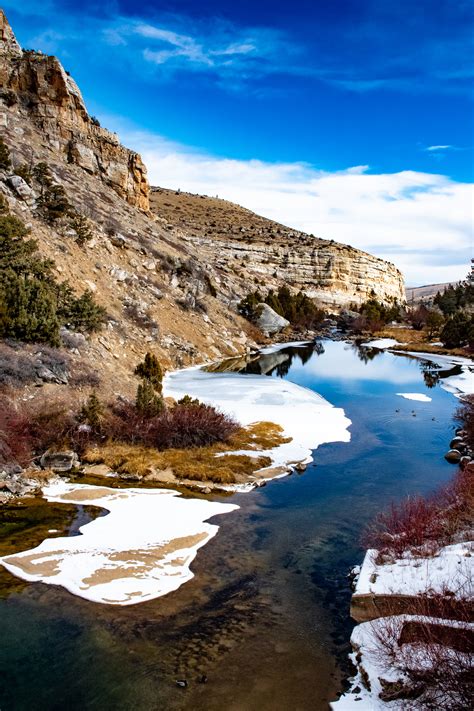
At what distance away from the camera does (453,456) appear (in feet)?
67.4

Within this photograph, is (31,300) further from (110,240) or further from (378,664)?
(110,240)

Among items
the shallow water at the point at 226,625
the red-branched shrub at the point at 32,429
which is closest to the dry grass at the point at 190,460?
the red-branched shrub at the point at 32,429

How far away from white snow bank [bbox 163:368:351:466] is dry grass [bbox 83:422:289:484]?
1.00 m

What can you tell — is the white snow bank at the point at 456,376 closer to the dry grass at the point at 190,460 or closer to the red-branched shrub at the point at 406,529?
the dry grass at the point at 190,460

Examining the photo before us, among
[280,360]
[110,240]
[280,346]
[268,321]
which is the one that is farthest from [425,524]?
[268,321]

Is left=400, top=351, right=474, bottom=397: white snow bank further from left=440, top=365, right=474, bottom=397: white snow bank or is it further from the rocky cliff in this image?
the rocky cliff

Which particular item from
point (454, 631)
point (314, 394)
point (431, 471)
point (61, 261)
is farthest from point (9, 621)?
point (61, 261)

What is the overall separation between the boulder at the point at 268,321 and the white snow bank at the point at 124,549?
2021 inches

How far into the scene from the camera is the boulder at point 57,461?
1795 centimetres

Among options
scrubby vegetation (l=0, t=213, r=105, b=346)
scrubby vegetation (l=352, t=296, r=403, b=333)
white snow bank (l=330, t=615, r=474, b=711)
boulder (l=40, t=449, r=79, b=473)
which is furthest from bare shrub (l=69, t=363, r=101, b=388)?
scrubby vegetation (l=352, t=296, r=403, b=333)

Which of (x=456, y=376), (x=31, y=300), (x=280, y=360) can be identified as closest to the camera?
(x=31, y=300)

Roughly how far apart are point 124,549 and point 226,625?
389 cm

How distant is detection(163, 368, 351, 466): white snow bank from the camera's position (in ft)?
74.5

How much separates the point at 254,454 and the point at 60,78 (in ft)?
179
